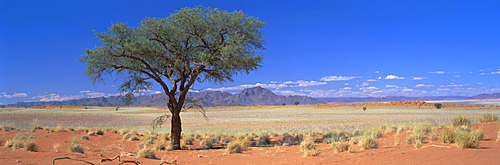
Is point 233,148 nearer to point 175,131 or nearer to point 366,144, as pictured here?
point 175,131

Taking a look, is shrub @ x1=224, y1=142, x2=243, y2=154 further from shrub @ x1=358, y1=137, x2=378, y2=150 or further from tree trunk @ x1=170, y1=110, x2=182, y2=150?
shrub @ x1=358, y1=137, x2=378, y2=150

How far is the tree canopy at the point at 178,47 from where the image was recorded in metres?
17.2

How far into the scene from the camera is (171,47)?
1822cm

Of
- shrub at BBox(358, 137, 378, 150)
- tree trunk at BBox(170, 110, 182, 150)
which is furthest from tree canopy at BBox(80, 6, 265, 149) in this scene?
shrub at BBox(358, 137, 378, 150)

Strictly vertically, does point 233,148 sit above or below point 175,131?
below

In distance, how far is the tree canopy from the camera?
56.6 ft

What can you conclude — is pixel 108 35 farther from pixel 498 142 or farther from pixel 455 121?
pixel 455 121

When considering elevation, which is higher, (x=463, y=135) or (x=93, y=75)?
(x=93, y=75)

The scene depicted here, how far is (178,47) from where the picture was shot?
1825 cm

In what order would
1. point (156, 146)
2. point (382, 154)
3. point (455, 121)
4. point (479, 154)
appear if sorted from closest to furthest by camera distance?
point (479, 154) < point (382, 154) < point (156, 146) < point (455, 121)

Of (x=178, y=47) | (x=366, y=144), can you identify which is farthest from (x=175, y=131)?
(x=366, y=144)

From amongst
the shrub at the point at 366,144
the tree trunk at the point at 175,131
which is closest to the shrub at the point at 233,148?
the tree trunk at the point at 175,131

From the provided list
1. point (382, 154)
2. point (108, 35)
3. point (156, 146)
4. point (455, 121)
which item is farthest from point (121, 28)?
point (455, 121)

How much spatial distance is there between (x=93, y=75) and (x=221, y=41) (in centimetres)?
725
